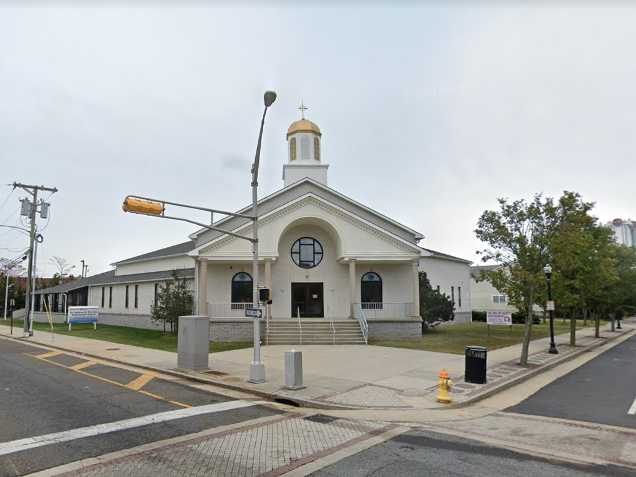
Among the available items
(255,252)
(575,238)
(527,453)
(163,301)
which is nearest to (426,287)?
(575,238)

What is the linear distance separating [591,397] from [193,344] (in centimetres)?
1119

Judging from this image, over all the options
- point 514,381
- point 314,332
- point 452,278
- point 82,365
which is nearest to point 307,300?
point 314,332

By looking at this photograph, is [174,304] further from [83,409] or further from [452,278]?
[452,278]

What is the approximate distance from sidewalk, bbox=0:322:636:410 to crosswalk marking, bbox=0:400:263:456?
1.67m

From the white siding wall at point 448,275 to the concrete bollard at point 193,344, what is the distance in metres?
27.1

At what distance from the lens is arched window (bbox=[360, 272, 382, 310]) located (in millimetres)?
28328

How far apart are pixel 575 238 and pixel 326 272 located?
1476 cm

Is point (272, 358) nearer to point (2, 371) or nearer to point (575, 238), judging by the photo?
point (2, 371)

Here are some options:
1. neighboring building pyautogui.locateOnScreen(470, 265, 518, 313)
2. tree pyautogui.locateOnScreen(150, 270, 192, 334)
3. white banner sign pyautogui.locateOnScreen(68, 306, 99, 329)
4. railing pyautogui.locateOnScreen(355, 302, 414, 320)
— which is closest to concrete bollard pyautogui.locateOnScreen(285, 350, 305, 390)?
railing pyautogui.locateOnScreen(355, 302, 414, 320)

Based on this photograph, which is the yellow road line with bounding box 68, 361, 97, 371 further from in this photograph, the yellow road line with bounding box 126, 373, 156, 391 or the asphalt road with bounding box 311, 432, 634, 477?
the asphalt road with bounding box 311, 432, 634, 477

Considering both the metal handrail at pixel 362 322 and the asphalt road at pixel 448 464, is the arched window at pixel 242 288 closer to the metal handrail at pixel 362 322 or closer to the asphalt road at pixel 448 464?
the metal handrail at pixel 362 322

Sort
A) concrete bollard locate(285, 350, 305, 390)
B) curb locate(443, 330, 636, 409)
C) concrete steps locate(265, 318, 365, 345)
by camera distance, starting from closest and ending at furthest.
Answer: curb locate(443, 330, 636, 409)
concrete bollard locate(285, 350, 305, 390)
concrete steps locate(265, 318, 365, 345)

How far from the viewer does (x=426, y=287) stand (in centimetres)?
3089

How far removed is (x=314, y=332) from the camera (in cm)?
2355
